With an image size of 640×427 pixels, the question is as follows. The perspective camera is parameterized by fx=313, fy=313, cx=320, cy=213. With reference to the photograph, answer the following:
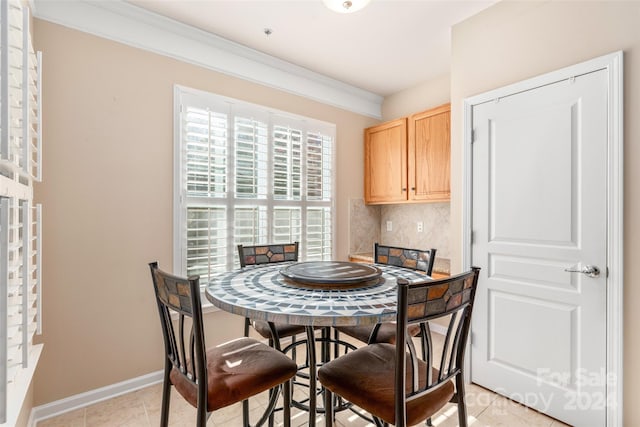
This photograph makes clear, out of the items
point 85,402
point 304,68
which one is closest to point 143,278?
point 85,402

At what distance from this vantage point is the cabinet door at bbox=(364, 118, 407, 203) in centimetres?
341

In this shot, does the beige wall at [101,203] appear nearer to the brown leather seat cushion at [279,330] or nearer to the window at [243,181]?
the window at [243,181]

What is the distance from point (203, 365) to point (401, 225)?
120 inches

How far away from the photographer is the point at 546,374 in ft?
6.42

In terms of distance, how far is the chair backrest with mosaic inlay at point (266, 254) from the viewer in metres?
2.30

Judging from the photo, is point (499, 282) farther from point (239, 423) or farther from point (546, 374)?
point (239, 423)

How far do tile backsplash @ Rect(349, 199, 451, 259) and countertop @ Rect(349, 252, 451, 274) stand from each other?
76 millimetres

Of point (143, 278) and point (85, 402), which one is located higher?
point (143, 278)


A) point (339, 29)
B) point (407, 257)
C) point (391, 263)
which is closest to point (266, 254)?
point (391, 263)

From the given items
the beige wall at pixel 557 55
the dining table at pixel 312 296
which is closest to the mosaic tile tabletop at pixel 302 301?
the dining table at pixel 312 296

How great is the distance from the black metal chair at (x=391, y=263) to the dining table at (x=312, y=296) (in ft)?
0.76

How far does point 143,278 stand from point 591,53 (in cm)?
322

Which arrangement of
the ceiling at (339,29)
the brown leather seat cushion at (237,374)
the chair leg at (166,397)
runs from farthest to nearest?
the ceiling at (339,29)
the chair leg at (166,397)
the brown leather seat cushion at (237,374)

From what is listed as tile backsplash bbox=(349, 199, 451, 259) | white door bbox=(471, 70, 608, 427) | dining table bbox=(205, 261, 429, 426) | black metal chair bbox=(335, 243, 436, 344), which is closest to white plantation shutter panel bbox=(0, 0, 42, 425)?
dining table bbox=(205, 261, 429, 426)
